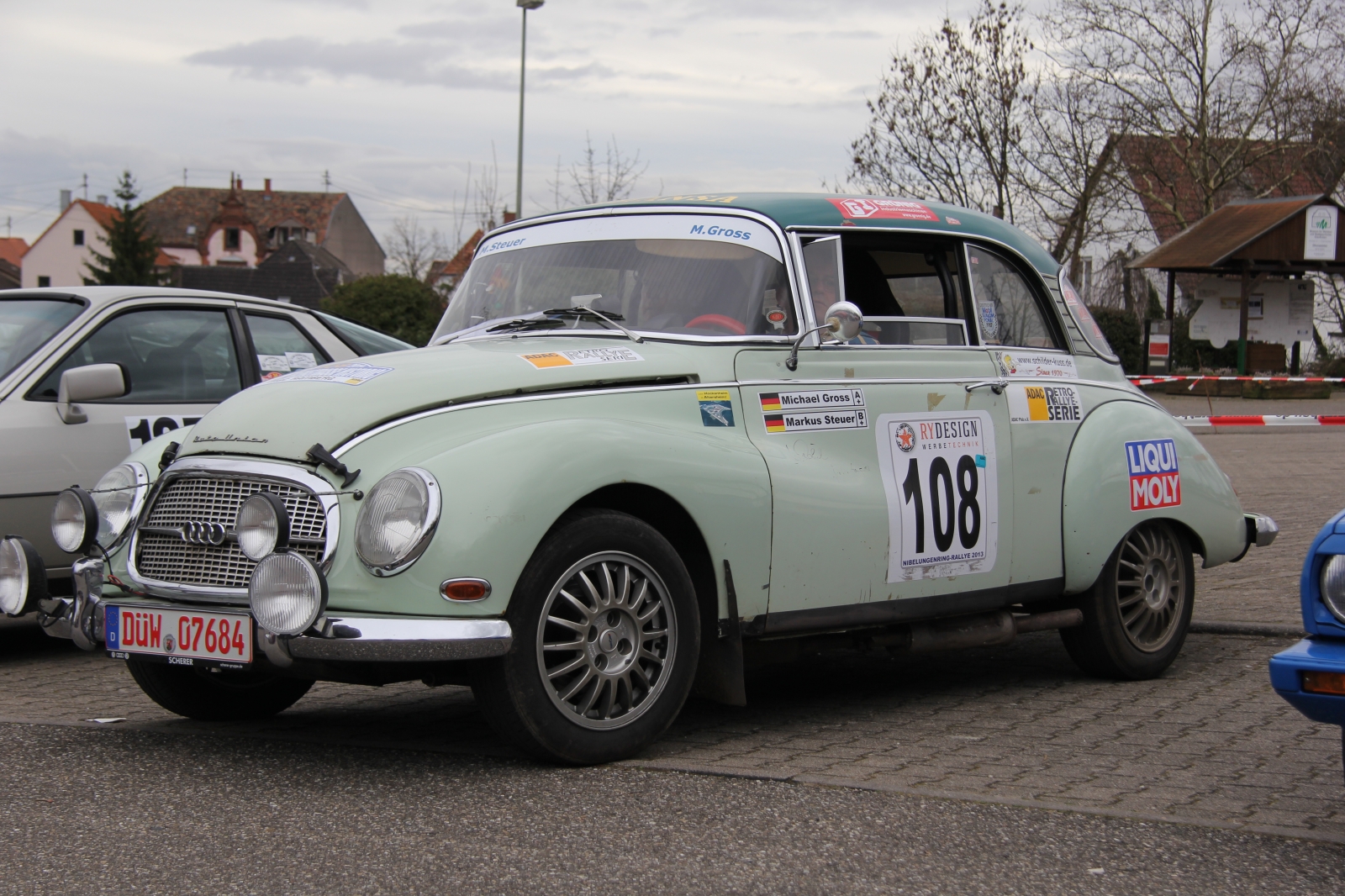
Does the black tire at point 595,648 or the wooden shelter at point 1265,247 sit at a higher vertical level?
the wooden shelter at point 1265,247

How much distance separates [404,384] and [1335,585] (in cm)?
274

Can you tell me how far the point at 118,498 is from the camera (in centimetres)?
488

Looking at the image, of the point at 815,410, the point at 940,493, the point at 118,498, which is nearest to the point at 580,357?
the point at 815,410

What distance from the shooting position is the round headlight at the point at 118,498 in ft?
15.6

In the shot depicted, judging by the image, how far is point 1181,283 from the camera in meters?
50.9

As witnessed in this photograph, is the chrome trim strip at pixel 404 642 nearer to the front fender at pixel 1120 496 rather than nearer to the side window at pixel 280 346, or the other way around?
the front fender at pixel 1120 496

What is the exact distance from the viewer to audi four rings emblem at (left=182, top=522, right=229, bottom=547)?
434 cm

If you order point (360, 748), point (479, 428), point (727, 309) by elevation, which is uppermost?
point (727, 309)

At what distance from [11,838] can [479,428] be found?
1693mm

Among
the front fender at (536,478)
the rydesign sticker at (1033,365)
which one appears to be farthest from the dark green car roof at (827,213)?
the front fender at (536,478)

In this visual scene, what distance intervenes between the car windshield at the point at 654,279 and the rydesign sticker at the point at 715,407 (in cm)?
29

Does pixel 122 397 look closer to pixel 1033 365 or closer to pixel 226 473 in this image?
pixel 226 473

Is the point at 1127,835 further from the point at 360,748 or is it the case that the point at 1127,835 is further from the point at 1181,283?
the point at 1181,283

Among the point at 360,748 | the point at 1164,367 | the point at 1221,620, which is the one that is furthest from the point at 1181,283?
the point at 360,748
